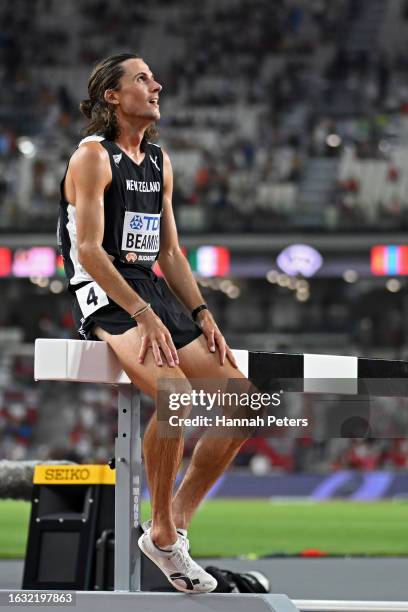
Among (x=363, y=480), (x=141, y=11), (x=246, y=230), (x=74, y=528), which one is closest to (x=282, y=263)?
(x=246, y=230)

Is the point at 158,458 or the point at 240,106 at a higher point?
the point at 240,106

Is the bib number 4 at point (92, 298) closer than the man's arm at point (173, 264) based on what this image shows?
Yes

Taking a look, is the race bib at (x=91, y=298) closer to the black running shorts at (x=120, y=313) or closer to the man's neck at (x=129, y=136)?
the black running shorts at (x=120, y=313)

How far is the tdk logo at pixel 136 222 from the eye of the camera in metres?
4.39

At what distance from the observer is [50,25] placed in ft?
97.8

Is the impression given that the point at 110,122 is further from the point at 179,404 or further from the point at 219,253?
the point at 219,253

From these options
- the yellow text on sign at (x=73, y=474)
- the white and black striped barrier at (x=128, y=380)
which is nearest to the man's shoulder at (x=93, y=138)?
the white and black striped barrier at (x=128, y=380)

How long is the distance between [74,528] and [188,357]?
4.73 ft

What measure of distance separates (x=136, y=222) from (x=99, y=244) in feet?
0.87

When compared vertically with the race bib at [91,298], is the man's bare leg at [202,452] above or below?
below

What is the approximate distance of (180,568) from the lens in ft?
13.2

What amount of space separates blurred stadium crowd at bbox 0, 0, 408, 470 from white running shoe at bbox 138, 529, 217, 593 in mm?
17485

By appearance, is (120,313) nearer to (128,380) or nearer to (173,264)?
(128,380)

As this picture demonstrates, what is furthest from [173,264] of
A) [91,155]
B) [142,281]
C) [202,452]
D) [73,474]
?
[73,474]
